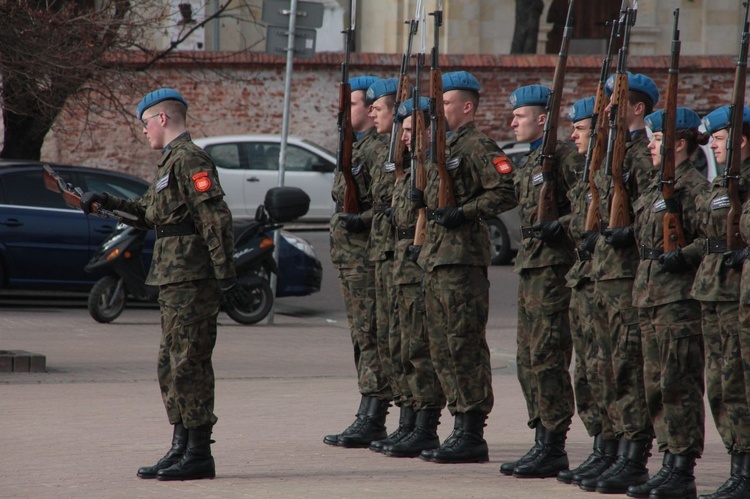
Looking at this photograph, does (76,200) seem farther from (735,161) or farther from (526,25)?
(526,25)

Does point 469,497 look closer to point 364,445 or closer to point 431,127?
point 364,445

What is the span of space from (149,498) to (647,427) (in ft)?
7.99

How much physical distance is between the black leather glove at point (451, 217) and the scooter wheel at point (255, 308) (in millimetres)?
7193

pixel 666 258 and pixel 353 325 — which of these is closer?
pixel 666 258

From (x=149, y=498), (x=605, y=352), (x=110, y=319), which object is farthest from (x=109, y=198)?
(x=110, y=319)

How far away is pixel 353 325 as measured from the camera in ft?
28.4

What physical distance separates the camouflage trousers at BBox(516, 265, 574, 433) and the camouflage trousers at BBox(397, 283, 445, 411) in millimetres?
724

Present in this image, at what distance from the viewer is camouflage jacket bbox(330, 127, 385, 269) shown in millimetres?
8703

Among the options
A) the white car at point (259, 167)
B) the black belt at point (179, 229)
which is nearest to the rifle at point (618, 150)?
the black belt at point (179, 229)

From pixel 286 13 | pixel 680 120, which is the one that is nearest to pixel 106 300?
pixel 286 13

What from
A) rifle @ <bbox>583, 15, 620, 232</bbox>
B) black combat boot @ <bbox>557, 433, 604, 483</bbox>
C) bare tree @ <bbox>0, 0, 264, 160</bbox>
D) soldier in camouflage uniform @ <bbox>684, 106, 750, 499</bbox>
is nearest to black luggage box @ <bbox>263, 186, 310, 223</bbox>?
bare tree @ <bbox>0, 0, 264, 160</bbox>

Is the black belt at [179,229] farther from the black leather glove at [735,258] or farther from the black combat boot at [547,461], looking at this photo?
the black leather glove at [735,258]

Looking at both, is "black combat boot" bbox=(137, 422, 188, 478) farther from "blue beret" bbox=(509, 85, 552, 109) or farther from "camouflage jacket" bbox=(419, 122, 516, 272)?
"blue beret" bbox=(509, 85, 552, 109)

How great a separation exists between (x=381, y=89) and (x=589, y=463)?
2.72 meters
